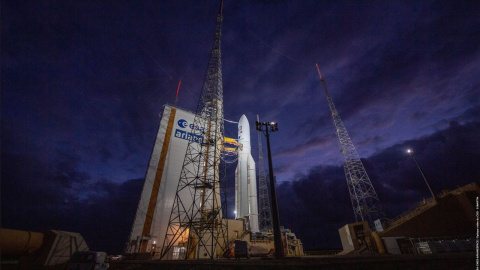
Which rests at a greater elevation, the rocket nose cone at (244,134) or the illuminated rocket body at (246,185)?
the rocket nose cone at (244,134)

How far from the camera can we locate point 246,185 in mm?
36219

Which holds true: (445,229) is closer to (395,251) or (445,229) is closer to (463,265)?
(395,251)

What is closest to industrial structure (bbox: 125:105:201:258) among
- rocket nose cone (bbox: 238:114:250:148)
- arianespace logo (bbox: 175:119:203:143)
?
arianespace logo (bbox: 175:119:203:143)

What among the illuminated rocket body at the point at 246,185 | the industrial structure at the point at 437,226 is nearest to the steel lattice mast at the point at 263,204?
the illuminated rocket body at the point at 246,185

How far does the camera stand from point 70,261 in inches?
383

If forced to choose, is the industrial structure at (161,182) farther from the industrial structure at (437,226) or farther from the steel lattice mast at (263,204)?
the industrial structure at (437,226)

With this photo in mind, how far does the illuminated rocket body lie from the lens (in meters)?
34.5

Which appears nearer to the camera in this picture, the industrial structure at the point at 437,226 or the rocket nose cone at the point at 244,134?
the industrial structure at the point at 437,226

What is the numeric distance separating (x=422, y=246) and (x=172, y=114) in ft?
132

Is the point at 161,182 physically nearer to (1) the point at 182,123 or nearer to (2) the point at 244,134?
(1) the point at 182,123

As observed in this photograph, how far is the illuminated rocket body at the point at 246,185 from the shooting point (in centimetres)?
3453

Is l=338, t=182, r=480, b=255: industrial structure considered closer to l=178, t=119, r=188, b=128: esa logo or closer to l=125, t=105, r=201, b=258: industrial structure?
l=125, t=105, r=201, b=258: industrial structure

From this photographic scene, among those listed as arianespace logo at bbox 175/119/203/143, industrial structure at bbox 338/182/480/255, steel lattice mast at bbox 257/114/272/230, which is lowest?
industrial structure at bbox 338/182/480/255

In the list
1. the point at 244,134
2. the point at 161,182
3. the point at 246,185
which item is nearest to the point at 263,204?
the point at 246,185
